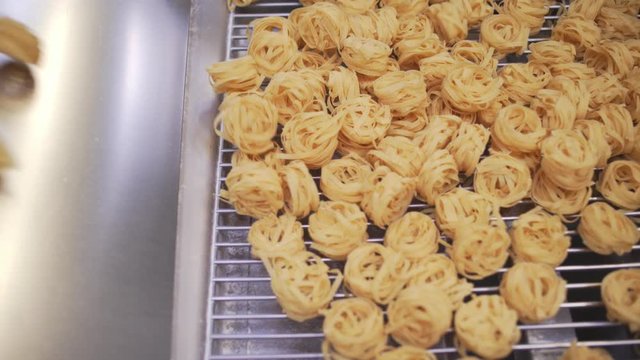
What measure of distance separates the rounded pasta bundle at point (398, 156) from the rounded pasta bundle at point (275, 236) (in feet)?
0.91

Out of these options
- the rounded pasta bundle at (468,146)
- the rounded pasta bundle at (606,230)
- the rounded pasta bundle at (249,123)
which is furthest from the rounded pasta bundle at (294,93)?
the rounded pasta bundle at (606,230)

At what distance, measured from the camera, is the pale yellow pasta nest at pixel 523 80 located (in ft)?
5.58

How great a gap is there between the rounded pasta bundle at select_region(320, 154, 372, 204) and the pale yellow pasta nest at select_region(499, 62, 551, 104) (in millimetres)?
478

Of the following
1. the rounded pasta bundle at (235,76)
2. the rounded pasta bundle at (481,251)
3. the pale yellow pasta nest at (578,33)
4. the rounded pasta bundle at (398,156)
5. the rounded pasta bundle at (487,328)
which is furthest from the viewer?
the pale yellow pasta nest at (578,33)

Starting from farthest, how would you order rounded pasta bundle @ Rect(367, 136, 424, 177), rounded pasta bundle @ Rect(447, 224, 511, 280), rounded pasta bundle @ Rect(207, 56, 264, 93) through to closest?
rounded pasta bundle @ Rect(207, 56, 264, 93) → rounded pasta bundle @ Rect(367, 136, 424, 177) → rounded pasta bundle @ Rect(447, 224, 511, 280)

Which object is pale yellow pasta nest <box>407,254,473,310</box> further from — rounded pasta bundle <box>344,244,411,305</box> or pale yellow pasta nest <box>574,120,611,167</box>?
pale yellow pasta nest <box>574,120,611,167</box>

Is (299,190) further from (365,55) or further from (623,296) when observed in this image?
(623,296)

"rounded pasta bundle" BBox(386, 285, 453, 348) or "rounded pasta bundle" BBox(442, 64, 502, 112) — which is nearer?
"rounded pasta bundle" BBox(386, 285, 453, 348)

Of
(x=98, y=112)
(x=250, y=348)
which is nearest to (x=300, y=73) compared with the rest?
(x=98, y=112)

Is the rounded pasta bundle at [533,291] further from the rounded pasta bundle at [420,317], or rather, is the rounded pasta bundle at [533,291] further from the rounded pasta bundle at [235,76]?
the rounded pasta bundle at [235,76]

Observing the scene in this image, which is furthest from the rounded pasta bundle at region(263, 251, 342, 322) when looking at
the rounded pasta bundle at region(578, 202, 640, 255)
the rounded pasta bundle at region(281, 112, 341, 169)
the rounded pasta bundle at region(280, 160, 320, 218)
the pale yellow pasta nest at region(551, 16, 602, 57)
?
the pale yellow pasta nest at region(551, 16, 602, 57)

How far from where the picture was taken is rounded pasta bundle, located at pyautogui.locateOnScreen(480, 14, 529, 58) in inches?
70.0

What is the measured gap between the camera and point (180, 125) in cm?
175

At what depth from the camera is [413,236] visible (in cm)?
150
